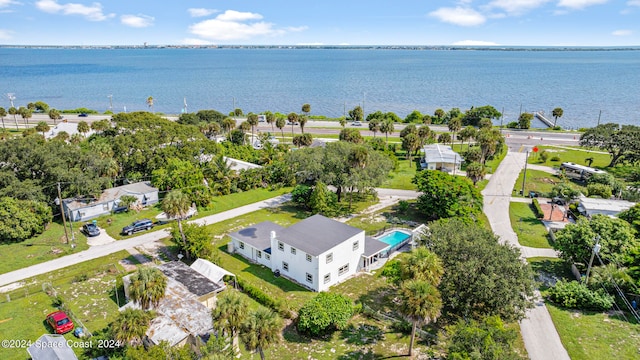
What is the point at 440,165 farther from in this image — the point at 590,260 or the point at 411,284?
the point at 411,284

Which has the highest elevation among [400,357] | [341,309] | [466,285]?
[466,285]

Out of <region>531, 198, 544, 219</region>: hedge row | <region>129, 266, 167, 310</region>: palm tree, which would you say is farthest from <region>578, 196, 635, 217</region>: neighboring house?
<region>129, 266, 167, 310</region>: palm tree

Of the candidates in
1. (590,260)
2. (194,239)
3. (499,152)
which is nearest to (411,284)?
Result: (590,260)

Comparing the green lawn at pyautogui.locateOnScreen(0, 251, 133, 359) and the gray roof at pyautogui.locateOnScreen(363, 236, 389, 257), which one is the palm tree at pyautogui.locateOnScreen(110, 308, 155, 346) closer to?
the green lawn at pyautogui.locateOnScreen(0, 251, 133, 359)

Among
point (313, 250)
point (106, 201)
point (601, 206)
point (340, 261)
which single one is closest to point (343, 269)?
point (340, 261)

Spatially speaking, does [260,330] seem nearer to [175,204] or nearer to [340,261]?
[340,261]

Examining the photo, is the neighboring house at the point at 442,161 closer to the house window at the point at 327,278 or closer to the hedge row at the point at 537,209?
the hedge row at the point at 537,209
